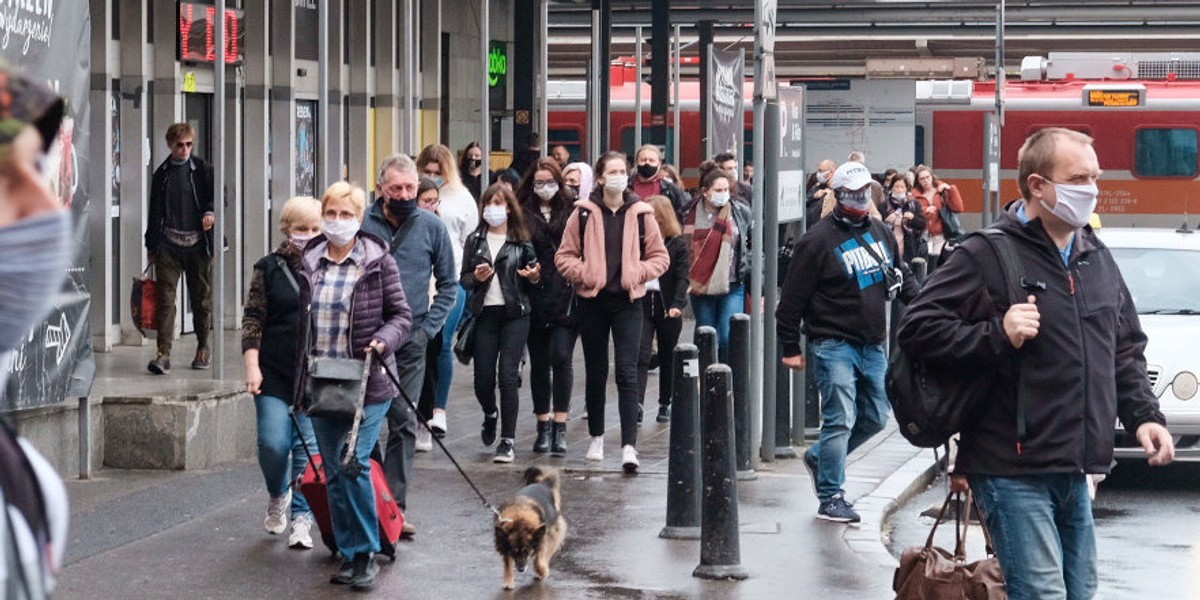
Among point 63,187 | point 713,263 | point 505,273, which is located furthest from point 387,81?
point 63,187

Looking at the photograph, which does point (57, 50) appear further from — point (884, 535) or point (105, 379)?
point (884, 535)

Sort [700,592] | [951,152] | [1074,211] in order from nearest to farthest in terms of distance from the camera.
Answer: [1074,211], [700,592], [951,152]

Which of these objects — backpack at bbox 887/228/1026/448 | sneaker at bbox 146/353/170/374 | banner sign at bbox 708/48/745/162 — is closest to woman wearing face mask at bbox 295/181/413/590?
backpack at bbox 887/228/1026/448

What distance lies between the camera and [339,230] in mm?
7996

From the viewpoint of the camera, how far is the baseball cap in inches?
387

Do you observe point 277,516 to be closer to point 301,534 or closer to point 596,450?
point 301,534

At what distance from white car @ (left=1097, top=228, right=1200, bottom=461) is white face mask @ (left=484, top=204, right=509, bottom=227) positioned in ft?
12.6

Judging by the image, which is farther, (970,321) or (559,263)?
(559,263)

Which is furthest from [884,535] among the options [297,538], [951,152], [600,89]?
[951,152]

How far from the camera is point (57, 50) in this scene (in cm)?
977

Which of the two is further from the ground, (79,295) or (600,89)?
(600,89)

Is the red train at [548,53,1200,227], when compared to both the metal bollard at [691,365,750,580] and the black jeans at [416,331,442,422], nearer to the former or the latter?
the black jeans at [416,331,442,422]

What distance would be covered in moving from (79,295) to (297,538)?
220cm

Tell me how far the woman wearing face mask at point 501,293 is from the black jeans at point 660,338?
1.49 metres
